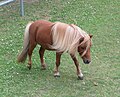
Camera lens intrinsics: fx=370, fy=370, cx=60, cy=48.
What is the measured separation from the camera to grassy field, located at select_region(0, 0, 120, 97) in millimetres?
5168

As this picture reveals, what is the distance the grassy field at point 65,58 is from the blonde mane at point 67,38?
0.54m

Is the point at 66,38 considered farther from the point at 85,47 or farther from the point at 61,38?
the point at 85,47

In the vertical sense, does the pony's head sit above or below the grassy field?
above

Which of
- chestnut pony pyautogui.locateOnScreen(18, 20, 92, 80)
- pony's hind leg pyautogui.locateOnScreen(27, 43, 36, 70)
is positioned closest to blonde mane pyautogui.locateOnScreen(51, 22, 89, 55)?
chestnut pony pyautogui.locateOnScreen(18, 20, 92, 80)

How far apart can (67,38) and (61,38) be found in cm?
9

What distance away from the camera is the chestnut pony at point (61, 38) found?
514cm

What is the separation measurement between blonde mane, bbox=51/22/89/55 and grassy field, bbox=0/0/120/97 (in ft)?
1.79

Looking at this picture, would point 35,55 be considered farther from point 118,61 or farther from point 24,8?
point 24,8

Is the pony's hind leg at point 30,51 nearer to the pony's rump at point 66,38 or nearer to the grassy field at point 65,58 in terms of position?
the grassy field at point 65,58

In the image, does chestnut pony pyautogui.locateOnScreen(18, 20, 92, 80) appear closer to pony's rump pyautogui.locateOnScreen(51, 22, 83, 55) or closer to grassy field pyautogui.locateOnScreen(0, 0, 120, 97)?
pony's rump pyautogui.locateOnScreen(51, 22, 83, 55)

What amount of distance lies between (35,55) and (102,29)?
2140 millimetres

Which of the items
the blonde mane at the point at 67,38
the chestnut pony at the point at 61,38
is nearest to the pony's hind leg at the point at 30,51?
the chestnut pony at the point at 61,38

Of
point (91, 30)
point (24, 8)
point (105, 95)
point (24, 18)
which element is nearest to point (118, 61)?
point (105, 95)

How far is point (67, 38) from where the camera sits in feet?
16.9
